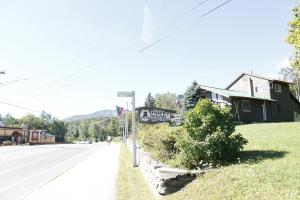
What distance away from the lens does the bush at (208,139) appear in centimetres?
1085

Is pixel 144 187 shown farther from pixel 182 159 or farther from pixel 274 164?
pixel 274 164

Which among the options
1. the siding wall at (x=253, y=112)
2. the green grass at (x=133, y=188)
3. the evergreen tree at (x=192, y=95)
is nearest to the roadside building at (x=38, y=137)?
the evergreen tree at (x=192, y=95)

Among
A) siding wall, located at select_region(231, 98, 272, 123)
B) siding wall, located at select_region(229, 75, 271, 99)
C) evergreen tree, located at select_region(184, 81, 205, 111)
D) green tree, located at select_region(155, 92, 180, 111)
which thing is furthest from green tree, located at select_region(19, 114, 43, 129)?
siding wall, located at select_region(231, 98, 272, 123)

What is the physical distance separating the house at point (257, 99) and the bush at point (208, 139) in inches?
1114

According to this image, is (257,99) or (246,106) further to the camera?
(257,99)

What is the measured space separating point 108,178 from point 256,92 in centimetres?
3438

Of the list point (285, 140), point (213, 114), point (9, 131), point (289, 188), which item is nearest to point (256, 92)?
point (285, 140)

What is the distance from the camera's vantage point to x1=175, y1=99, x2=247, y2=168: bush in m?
10.9

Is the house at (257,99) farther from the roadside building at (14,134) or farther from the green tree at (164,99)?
the roadside building at (14,134)

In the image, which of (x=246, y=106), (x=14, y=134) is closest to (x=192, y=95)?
(x=246, y=106)

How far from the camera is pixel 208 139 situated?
428 inches

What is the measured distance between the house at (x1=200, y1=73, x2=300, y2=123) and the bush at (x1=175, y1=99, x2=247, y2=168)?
92.9 ft

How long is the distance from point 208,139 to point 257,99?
32820 millimetres

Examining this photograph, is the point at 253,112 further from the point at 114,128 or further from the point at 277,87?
the point at 114,128
